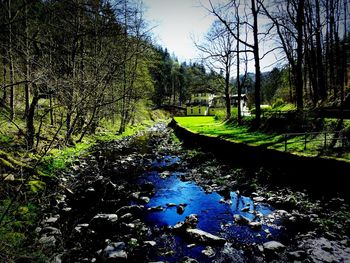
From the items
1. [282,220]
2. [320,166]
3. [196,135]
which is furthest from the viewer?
[196,135]

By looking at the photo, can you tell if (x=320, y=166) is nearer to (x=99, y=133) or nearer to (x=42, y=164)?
(x=42, y=164)

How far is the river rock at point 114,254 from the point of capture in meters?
5.49

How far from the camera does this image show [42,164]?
10.9 m

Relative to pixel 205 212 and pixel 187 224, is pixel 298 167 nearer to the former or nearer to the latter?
pixel 205 212

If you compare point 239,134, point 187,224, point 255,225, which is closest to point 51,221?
point 187,224

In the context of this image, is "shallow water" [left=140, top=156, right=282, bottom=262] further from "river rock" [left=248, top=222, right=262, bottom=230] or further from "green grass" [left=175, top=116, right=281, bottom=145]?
"green grass" [left=175, top=116, right=281, bottom=145]

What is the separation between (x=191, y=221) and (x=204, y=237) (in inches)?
41.9

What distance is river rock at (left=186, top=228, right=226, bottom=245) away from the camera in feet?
20.7

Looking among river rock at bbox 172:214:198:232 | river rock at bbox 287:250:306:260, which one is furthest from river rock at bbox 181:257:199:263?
river rock at bbox 287:250:306:260

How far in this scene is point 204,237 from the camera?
6.43 meters

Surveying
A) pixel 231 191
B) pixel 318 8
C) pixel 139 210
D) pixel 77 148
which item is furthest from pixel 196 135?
pixel 318 8

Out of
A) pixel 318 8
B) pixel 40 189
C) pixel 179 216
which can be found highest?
pixel 318 8

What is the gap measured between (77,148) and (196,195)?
10414mm

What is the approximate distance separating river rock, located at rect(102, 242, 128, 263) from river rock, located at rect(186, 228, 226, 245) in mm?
1703
